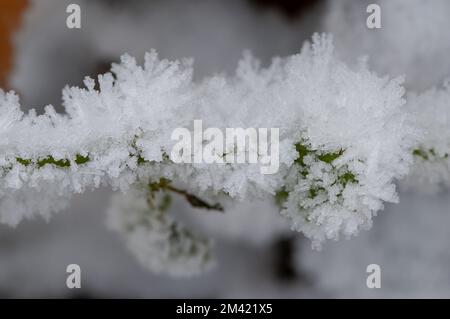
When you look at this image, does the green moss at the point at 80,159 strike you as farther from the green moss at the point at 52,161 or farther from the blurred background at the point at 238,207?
the blurred background at the point at 238,207

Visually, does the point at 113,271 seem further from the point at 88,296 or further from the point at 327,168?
the point at 327,168

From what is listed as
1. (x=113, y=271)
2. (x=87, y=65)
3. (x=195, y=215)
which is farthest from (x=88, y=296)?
(x=87, y=65)

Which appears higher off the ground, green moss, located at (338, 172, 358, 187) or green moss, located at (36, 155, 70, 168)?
green moss, located at (36, 155, 70, 168)

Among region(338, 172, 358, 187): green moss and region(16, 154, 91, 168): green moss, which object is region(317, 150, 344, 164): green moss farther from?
region(16, 154, 91, 168): green moss

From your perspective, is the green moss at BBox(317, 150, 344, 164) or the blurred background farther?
the blurred background

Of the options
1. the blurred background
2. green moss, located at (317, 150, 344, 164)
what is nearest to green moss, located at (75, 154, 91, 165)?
green moss, located at (317, 150, 344, 164)

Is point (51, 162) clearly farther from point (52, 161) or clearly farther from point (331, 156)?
point (331, 156)
